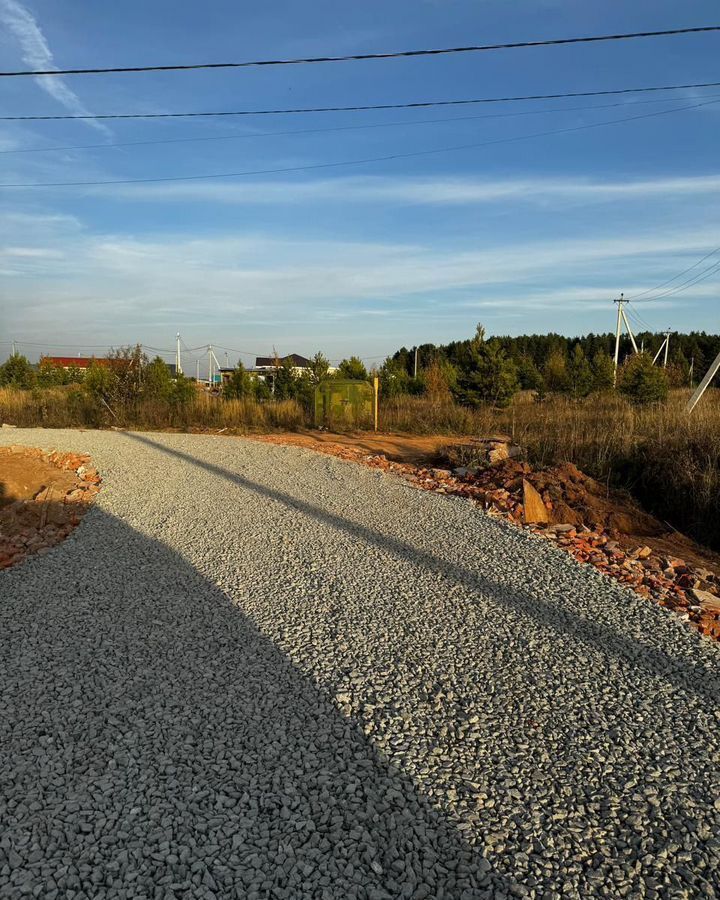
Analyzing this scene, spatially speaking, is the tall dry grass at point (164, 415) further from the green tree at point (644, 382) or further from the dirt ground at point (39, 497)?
the green tree at point (644, 382)

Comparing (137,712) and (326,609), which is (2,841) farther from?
(326,609)

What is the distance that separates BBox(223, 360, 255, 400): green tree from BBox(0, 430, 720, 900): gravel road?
20469 mm

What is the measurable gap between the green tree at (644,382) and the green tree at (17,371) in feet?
102

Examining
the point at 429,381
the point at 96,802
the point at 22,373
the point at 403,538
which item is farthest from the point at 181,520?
the point at 22,373

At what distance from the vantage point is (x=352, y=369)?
100 feet

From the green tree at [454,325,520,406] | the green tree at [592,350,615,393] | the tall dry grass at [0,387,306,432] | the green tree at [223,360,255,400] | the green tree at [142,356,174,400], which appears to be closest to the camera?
the tall dry grass at [0,387,306,432]

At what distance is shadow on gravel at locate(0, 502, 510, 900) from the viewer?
2.19m

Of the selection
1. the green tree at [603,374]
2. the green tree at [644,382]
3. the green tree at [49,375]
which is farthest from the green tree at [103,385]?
the green tree at [603,374]

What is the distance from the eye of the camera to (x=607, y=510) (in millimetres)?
7977

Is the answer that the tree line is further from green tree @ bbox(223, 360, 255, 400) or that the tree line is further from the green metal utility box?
the green metal utility box

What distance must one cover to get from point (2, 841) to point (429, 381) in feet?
91.1

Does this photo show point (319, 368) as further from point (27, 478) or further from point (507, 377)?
point (27, 478)

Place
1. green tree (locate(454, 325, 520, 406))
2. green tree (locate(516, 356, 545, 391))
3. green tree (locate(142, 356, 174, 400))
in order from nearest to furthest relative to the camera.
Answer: green tree (locate(142, 356, 174, 400)) < green tree (locate(454, 325, 520, 406)) < green tree (locate(516, 356, 545, 391))

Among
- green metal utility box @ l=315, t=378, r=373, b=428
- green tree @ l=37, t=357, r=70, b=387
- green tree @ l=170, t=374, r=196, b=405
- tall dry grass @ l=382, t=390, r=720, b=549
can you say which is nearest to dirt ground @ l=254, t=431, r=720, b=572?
tall dry grass @ l=382, t=390, r=720, b=549
